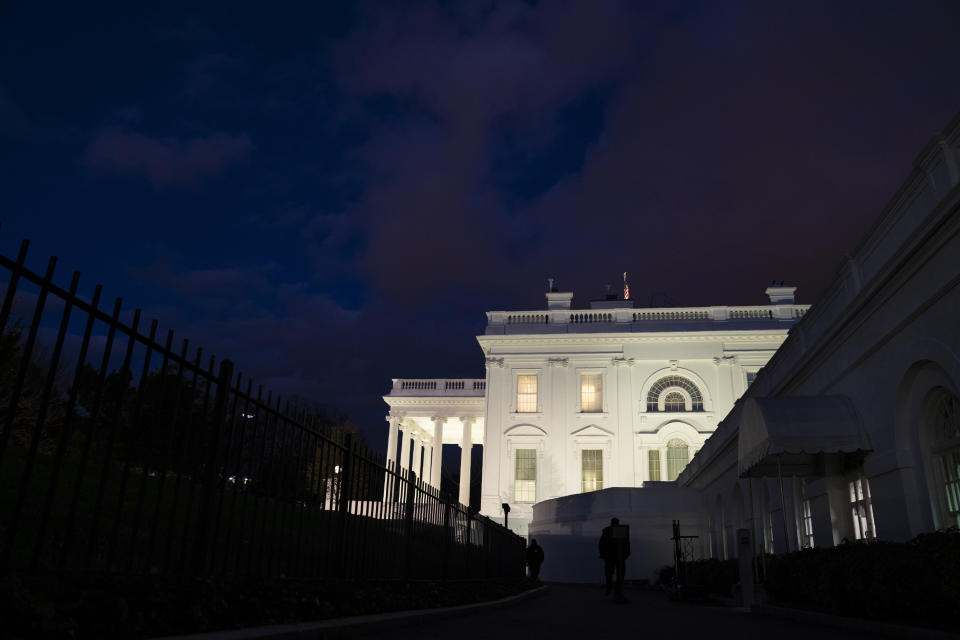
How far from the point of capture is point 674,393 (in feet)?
130

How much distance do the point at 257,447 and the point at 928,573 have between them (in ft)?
22.4

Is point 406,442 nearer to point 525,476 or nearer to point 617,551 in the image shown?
point 525,476

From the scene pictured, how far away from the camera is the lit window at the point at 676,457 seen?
3784 centimetres

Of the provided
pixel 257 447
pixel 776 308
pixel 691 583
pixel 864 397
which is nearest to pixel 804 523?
pixel 691 583

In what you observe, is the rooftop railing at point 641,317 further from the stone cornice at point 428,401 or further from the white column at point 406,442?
the white column at point 406,442

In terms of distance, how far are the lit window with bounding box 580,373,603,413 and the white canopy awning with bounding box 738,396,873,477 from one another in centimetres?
2775

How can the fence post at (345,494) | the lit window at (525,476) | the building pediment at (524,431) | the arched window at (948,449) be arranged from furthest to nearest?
the building pediment at (524,431), the lit window at (525,476), the arched window at (948,449), the fence post at (345,494)

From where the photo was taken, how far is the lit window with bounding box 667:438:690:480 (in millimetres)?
37844

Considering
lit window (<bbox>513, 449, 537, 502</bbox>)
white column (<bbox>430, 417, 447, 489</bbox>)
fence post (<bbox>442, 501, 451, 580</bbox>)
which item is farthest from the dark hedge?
white column (<bbox>430, 417, 447, 489</bbox>)

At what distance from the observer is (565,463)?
38.7 m

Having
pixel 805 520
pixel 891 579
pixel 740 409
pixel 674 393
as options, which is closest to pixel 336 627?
pixel 891 579

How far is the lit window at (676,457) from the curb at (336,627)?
29.7 meters

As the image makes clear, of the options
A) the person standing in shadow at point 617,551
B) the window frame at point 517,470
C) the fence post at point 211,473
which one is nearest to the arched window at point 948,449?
the person standing in shadow at point 617,551

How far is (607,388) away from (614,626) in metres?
30.7
